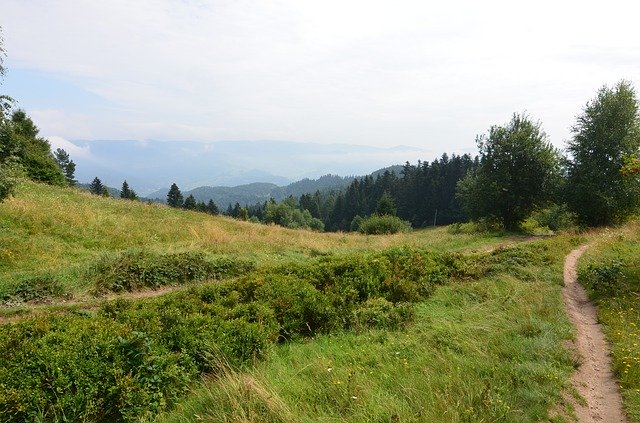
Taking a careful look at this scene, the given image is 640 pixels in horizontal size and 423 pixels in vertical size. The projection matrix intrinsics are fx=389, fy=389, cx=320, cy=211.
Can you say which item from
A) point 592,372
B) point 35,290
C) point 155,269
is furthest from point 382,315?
point 35,290

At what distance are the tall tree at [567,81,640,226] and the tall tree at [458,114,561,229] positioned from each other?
309cm

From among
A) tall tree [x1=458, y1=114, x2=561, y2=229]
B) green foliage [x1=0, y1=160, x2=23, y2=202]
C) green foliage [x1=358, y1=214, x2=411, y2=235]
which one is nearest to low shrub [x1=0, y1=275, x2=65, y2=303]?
green foliage [x1=0, y1=160, x2=23, y2=202]

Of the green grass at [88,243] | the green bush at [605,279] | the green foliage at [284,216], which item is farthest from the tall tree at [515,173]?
the green foliage at [284,216]

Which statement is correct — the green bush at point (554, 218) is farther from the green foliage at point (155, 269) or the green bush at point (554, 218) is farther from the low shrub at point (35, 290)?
the low shrub at point (35, 290)

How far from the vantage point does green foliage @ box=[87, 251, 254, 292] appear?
40.1 feet

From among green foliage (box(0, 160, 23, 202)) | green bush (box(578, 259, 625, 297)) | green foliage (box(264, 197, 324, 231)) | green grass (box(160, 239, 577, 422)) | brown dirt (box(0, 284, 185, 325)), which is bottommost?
green foliage (box(264, 197, 324, 231))

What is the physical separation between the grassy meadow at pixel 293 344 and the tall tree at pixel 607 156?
1408cm

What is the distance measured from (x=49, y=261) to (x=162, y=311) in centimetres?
891

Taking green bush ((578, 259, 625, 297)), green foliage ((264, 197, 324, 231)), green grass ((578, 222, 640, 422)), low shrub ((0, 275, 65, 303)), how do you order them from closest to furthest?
green grass ((578, 222, 640, 422)) < green bush ((578, 259, 625, 297)) < low shrub ((0, 275, 65, 303)) < green foliage ((264, 197, 324, 231))

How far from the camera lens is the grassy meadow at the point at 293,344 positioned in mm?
4816

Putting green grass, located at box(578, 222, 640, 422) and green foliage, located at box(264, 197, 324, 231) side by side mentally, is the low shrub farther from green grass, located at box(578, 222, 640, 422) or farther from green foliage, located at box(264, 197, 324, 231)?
green foliage, located at box(264, 197, 324, 231)

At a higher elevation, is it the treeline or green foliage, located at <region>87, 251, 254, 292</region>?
the treeline

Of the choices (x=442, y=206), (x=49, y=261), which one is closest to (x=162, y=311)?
(x=49, y=261)

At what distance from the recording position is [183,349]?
235 inches
